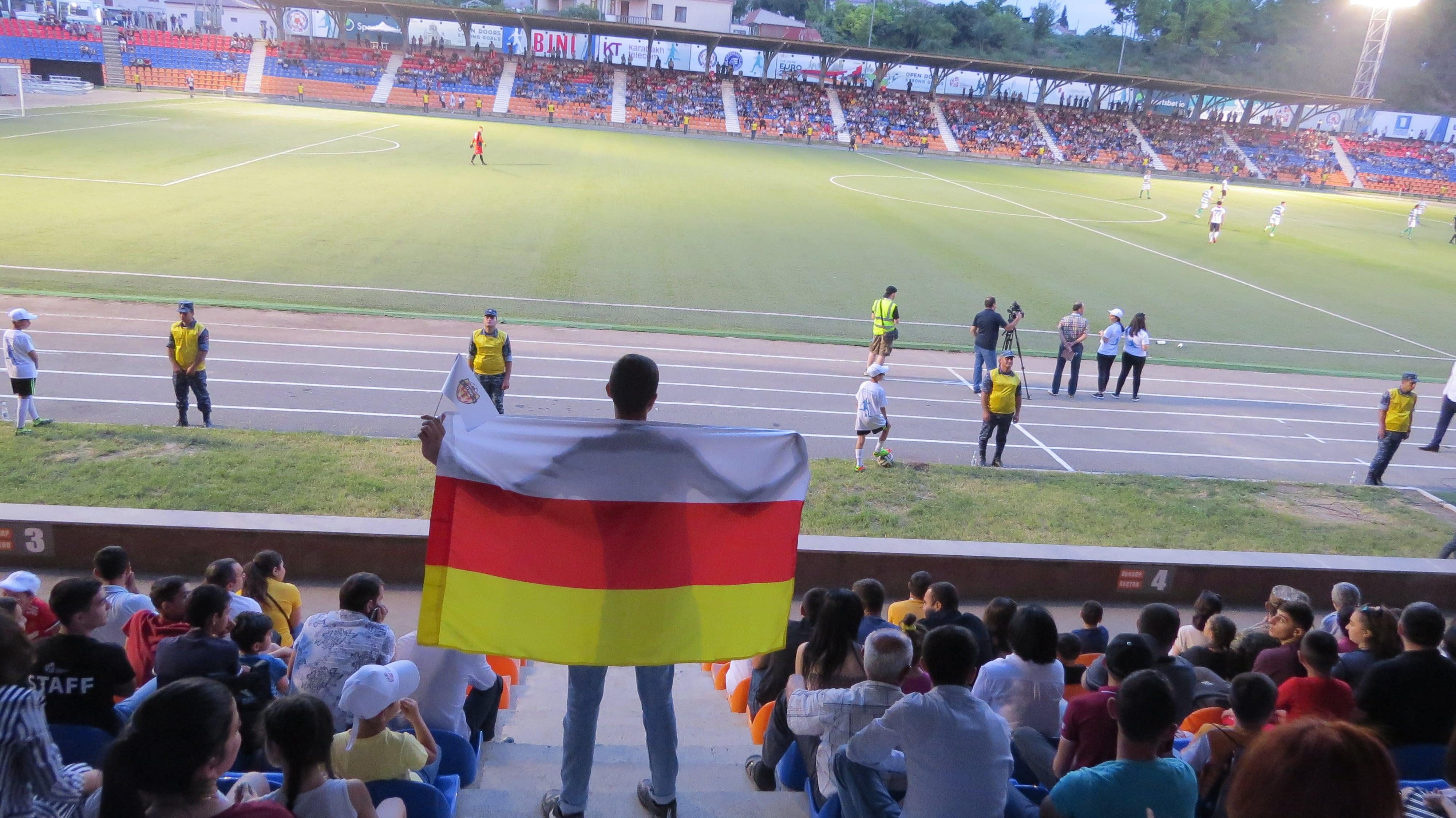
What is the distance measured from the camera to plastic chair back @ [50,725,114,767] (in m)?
3.87

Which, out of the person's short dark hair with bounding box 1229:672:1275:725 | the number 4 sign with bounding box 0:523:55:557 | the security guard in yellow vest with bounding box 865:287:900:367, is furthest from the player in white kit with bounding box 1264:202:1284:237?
the number 4 sign with bounding box 0:523:55:557

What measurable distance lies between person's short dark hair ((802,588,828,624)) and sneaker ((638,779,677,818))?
138 cm

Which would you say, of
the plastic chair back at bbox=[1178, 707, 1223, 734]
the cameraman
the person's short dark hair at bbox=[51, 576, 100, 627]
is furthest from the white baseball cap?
the cameraman

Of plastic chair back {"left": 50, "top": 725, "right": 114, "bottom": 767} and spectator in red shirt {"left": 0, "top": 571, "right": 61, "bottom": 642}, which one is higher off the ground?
plastic chair back {"left": 50, "top": 725, "right": 114, "bottom": 767}

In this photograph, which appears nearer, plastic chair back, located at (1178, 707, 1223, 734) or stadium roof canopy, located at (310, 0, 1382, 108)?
plastic chair back, located at (1178, 707, 1223, 734)

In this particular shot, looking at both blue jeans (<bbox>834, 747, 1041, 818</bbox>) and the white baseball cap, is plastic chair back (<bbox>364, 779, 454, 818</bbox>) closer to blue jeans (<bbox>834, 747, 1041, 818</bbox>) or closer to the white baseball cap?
blue jeans (<bbox>834, 747, 1041, 818</bbox>)

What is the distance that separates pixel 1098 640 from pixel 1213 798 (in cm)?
206

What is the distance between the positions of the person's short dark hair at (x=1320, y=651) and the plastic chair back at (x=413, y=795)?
13.7 feet

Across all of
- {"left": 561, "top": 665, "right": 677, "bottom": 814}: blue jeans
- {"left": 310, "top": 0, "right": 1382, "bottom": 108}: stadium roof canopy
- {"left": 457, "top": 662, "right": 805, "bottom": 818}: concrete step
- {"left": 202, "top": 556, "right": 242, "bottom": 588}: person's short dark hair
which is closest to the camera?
{"left": 561, "top": 665, "right": 677, "bottom": 814}: blue jeans

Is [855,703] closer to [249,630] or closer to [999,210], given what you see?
[249,630]

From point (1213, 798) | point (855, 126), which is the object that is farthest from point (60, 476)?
point (855, 126)

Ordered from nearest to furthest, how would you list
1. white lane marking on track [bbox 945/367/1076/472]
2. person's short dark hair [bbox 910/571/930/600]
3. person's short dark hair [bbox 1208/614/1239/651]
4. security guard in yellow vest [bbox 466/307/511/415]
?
person's short dark hair [bbox 1208/614/1239/651] → person's short dark hair [bbox 910/571/930/600] → security guard in yellow vest [bbox 466/307/511/415] → white lane marking on track [bbox 945/367/1076/472]

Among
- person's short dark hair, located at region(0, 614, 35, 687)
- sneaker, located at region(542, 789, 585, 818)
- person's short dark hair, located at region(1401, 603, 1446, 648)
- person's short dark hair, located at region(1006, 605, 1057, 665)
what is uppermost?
person's short dark hair, located at region(1401, 603, 1446, 648)

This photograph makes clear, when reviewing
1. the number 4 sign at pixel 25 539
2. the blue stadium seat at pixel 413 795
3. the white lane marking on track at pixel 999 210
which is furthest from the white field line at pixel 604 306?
the white lane marking on track at pixel 999 210
